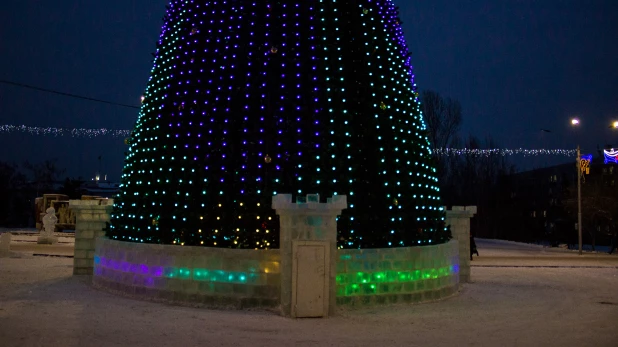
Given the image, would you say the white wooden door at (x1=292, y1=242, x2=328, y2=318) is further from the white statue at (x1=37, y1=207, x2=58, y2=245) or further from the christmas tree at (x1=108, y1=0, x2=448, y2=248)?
the white statue at (x1=37, y1=207, x2=58, y2=245)

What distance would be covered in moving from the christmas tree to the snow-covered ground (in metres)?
1.75

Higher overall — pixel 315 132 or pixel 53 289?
pixel 315 132

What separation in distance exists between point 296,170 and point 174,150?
2.75 metres

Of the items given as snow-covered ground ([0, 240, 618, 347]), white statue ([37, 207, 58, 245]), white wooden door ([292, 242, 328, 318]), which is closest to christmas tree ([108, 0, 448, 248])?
white wooden door ([292, 242, 328, 318])

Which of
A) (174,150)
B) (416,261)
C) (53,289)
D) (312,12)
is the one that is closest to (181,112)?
(174,150)

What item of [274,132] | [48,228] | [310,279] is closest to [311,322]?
[310,279]

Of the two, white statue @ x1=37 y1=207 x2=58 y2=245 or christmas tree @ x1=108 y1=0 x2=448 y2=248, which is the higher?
christmas tree @ x1=108 y1=0 x2=448 y2=248

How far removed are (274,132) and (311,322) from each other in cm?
409

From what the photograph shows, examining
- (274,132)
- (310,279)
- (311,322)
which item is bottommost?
(311,322)

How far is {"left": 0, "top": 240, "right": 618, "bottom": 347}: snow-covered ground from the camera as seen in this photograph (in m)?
8.59

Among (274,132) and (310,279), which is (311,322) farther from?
(274,132)

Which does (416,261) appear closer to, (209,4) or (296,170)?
(296,170)

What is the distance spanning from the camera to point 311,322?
10.1m

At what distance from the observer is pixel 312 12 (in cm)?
1309
